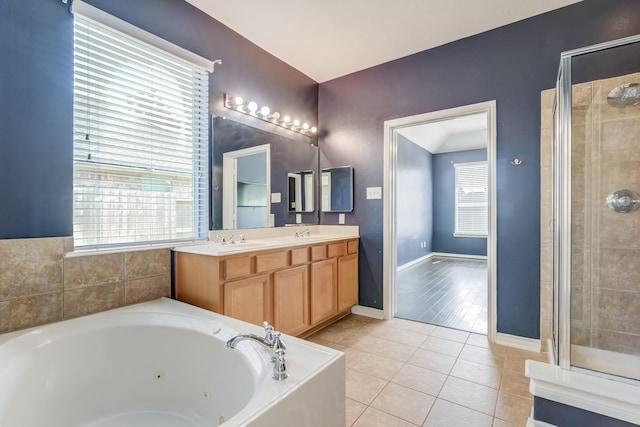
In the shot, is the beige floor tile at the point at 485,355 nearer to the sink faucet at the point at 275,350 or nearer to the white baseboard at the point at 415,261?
the sink faucet at the point at 275,350

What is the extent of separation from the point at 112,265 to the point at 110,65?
122 centimetres

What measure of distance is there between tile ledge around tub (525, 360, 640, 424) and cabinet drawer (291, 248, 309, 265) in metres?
1.59

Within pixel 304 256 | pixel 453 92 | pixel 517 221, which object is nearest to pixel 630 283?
pixel 517 221

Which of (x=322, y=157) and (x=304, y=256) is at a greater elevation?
(x=322, y=157)

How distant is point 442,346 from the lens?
2.41 m

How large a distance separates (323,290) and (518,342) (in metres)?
1.65

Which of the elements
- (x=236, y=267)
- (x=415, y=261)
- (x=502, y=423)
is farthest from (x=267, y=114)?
(x=415, y=261)

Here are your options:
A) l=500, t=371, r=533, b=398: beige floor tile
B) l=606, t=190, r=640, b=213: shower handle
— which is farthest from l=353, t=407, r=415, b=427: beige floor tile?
l=606, t=190, r=640, b=213: shower handle

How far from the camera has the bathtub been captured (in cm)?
106

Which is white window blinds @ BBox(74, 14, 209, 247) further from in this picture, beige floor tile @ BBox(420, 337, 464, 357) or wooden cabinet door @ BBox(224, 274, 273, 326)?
beige floor tile @ BBox(420, 337, 464, 357)

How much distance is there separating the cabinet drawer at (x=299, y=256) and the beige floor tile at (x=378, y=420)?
3.76 feet

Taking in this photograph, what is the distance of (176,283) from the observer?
202cm

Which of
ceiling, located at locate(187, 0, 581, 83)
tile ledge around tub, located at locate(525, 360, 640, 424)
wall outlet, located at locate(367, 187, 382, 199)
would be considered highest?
ceiling, located at locate(187, 0, 581, 83)

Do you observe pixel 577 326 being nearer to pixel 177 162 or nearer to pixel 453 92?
pixel 453 92
